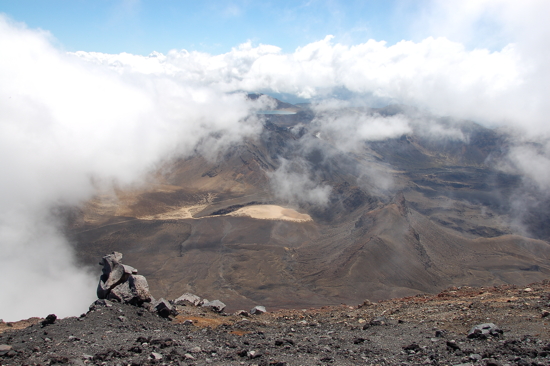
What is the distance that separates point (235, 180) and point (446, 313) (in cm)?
12853

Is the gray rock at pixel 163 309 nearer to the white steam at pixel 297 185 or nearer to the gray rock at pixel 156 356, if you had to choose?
the gray rock at pixel 156 356

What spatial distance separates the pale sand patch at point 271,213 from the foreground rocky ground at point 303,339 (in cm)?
8211

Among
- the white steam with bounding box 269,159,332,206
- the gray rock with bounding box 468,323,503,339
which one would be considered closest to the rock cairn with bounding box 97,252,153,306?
the gray rock with bounding box 468,323,503,339

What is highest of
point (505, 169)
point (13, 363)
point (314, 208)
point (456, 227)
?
point (505, 169)

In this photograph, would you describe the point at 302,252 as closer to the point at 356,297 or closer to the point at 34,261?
the point at 356,297

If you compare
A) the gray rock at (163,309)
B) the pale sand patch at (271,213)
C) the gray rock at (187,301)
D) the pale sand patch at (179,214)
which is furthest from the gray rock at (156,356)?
the pale sand patch at (179,214)

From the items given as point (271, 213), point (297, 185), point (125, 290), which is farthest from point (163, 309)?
point (297, 185)

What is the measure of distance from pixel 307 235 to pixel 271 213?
20702mm


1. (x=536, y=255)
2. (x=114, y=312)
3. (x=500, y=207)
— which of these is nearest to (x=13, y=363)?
(x=114, y=312)

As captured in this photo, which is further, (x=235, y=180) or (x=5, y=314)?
(x=235, y=180)

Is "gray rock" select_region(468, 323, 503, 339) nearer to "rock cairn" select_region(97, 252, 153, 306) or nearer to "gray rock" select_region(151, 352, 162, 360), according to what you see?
"gray rock" select_region(151, 352, 162, 360)

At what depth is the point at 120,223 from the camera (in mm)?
92125

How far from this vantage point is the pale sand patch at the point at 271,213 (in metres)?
104

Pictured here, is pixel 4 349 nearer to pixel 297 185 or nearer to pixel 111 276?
pixel 111 276
